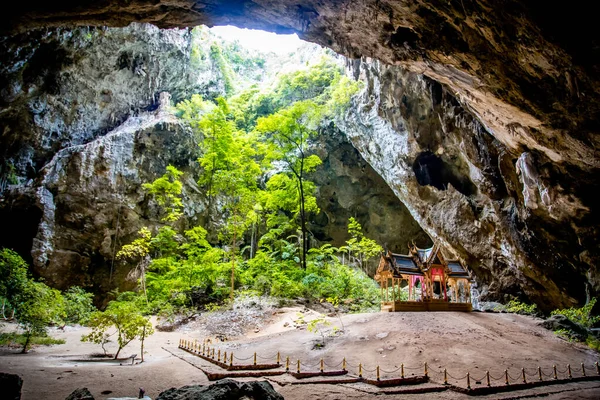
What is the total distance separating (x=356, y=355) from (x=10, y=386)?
25.3ft

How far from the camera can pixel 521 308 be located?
17.5 metres

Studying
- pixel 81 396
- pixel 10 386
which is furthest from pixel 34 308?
pixel 81 396

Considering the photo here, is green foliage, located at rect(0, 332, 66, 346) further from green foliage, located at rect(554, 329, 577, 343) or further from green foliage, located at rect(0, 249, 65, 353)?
green foliage, located at rect(554, 329, 577, 343)

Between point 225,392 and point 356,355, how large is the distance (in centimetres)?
564

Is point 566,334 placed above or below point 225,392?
Answer: below

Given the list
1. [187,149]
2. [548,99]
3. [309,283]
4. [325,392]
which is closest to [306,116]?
[187,149]

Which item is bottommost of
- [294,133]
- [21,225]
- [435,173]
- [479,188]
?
[21,225]

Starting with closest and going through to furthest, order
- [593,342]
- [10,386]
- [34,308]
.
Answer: [10,386]
[34,308]
[593,342]

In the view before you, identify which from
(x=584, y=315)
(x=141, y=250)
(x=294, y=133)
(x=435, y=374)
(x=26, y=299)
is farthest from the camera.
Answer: (x=294, y=133)

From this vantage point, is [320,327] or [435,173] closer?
[320,327]

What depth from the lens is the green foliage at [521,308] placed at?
56.4ft

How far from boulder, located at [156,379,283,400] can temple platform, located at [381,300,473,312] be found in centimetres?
931

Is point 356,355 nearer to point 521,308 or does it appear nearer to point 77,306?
point 521,308

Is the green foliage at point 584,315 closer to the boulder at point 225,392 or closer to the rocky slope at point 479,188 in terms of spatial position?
the rocky slope at point 479,188
